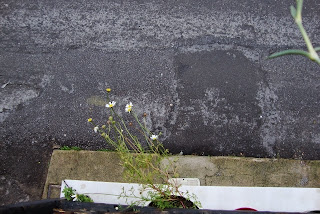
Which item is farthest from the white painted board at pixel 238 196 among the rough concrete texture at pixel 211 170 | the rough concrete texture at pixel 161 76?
the rough concrete texture at pixel 161 76

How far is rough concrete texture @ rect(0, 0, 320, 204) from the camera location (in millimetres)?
2740

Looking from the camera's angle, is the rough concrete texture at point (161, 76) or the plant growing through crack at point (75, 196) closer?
the plant growing through crack at point (75, 196)

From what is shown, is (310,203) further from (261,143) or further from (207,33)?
(207,33)

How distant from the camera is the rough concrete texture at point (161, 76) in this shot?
8.99ft

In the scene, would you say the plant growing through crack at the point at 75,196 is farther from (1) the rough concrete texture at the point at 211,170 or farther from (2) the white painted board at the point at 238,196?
(1) the rough concrete texture at the point at 211,170

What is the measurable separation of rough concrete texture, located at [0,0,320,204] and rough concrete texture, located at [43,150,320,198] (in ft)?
0.52

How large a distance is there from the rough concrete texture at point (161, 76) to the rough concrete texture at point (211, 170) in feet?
0.52

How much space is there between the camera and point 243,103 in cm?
285

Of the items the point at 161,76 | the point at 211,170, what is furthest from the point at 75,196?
the point at 161,76

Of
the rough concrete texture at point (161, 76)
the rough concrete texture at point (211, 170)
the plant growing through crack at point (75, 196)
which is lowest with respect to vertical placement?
the plant growing through crack at point (75, 196)

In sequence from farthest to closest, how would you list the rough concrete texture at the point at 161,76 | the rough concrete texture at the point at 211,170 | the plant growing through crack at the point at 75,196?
1. the rough concrete texture at the point at 161,76
2. the rough concrete texture at the point at 211,170
3. the plant growing through crack at the point at 75,196

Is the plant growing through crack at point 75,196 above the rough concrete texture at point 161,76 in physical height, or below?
below

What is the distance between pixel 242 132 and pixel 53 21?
83.7 inches

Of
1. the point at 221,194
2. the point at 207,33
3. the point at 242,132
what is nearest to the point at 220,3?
the point at 207,33
